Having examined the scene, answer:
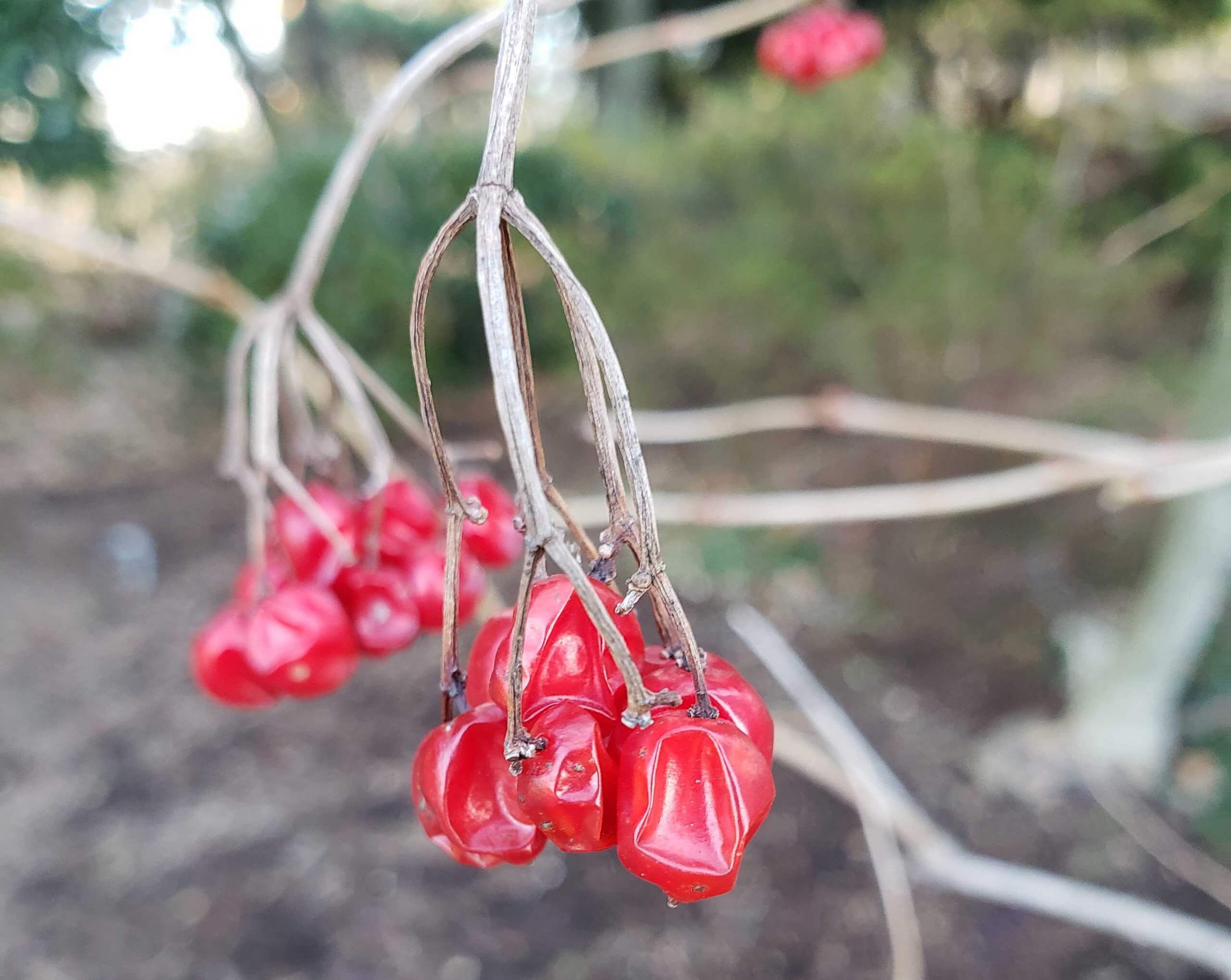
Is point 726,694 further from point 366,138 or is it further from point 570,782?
point 366,138

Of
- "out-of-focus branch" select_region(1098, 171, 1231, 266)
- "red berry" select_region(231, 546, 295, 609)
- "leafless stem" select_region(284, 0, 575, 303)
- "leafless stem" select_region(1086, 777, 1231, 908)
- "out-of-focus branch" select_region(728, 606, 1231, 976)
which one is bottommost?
"leafless stem" select_region(1086, 777, 1231, 908)

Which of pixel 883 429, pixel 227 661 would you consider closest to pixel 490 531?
pixel 227 661

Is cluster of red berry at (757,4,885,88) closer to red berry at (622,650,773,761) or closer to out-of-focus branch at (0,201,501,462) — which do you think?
out-of-focus branch at (0,201,501,462)

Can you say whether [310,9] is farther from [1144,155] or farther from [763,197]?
[1144,155]

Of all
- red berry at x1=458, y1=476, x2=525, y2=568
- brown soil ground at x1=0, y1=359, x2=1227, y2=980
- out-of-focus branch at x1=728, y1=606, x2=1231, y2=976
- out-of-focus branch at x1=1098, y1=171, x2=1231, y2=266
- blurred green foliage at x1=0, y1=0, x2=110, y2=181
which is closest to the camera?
red berry at x1=458, y1=476, x2=525, y2=568

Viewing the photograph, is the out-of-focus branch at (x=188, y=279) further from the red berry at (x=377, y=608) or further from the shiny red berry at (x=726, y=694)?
the shiny red berry at (x=726, y=694)

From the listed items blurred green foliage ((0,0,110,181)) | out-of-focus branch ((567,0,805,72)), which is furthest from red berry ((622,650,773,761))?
blurred green foliage ((0,0,110,181))

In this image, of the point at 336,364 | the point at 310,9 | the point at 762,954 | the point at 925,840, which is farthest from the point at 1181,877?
the point at 310,9
